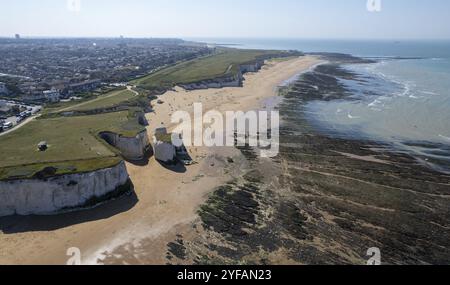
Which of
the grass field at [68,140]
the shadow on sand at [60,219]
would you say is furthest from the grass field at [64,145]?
the shadow on sand at [60,219]

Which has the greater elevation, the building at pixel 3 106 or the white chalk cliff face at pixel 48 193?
the building at pixel 3 106

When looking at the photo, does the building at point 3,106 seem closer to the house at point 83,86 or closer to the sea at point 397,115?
the house at point 83,86

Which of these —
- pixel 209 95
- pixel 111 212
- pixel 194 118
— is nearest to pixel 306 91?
pixel 209 95

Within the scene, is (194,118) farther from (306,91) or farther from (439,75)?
(439,75)

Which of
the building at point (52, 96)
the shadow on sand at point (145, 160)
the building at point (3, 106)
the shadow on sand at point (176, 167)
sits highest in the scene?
the building at point (52, 96)

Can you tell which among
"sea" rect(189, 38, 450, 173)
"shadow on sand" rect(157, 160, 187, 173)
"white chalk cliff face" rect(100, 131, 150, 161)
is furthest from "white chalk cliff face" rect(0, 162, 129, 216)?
"sea" rect(189, 38, 450, 173)

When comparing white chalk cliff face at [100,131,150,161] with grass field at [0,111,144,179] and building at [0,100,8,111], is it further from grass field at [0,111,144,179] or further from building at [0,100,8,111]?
building at [0,100,8,111]
